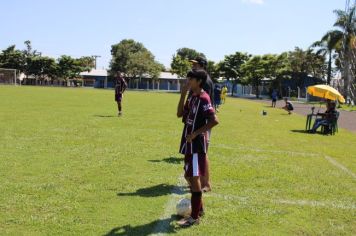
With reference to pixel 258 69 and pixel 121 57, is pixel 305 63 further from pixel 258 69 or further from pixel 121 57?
pixel 121 57

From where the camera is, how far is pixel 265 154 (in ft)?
37.4

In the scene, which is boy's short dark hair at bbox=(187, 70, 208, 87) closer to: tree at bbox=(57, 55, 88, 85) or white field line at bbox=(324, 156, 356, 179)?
white field line at bbox=(324, 156, 356, 179)

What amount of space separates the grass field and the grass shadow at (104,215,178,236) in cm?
1

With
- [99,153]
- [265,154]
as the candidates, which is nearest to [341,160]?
[265,154]

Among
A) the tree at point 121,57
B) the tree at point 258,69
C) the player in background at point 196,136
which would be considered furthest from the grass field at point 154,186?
the tree at point 121,57

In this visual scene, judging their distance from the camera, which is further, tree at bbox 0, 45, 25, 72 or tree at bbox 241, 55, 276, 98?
tree at bbox 0, 45, 25, 72

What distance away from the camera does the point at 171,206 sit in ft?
20.6

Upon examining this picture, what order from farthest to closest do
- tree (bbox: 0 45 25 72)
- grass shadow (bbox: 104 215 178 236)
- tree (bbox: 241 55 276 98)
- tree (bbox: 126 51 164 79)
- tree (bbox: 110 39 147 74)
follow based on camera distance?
tree (bbox: 110 39 147 74)
tree (bbox: 126 51 164 79)
tree (bbox: 0 45 25 72)
tree (bbox: 241 55 276 98)
grass shadow (bbox: 104 215 178 236)

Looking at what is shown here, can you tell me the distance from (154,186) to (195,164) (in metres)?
1.99

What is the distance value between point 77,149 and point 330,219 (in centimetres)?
630

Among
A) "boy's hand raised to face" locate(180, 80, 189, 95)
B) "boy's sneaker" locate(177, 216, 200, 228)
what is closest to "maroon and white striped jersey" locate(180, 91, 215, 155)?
"boy's hand raised to face" locate(180, 80, 189, 95)

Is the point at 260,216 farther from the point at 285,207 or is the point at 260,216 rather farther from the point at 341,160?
the point at 341,160

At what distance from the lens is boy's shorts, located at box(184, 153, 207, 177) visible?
18.1 ft

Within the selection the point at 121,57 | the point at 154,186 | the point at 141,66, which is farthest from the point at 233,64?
the point at 154,186
